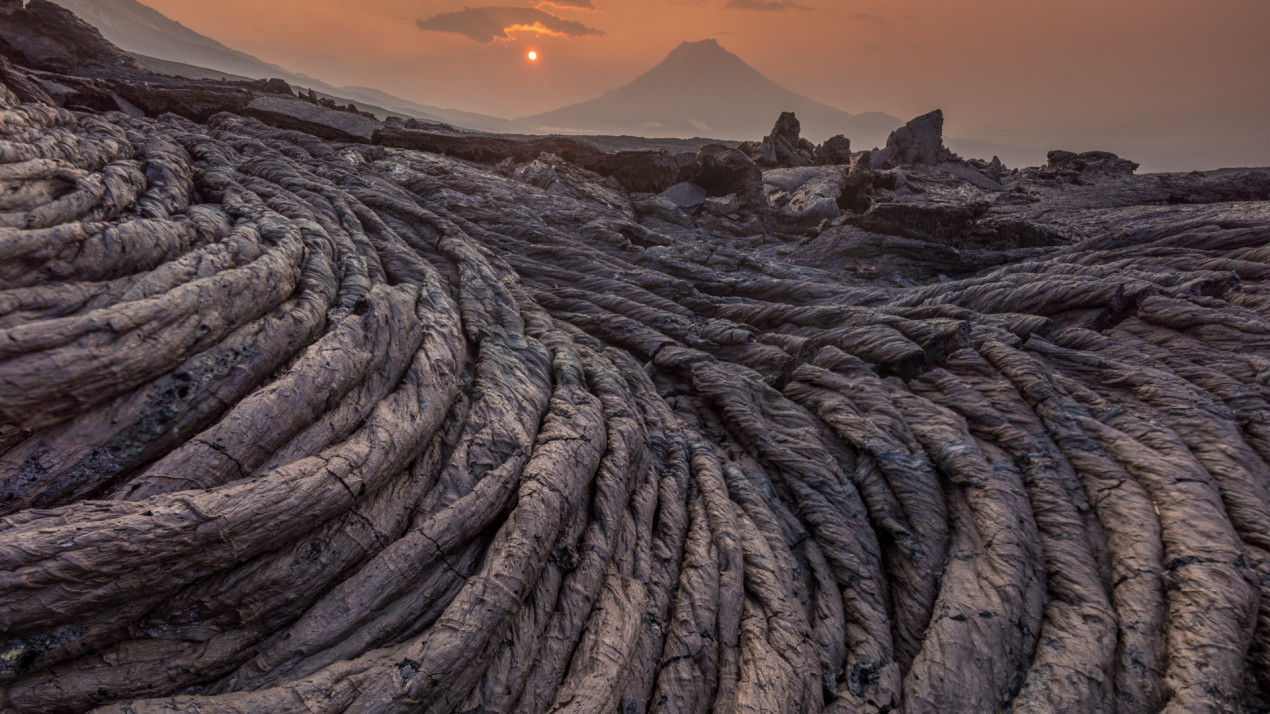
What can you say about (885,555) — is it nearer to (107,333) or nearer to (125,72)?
(107,333)

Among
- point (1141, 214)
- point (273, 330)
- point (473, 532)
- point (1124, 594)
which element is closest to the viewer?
point (473, 532)

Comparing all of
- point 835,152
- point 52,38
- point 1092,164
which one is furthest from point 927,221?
point 52,38

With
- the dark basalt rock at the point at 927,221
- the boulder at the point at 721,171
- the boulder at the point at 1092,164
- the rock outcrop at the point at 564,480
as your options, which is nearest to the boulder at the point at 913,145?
the boulder at the point at 1092,164

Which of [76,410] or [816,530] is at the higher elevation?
[76,410]

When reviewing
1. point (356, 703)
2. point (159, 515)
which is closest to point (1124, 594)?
point (356, 703)

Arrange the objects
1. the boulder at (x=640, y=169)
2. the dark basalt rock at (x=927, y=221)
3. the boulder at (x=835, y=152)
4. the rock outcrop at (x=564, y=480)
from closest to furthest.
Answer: the rock outcrop at (x=564, y=480), the dark basalt rock at (x=927, y=221), the boulder at (x=640, y=169), the boulder at (x=835, y=152)

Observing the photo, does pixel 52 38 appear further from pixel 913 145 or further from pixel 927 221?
pixel 913 145

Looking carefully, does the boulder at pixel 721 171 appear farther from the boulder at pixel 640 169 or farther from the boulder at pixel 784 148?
the boulder at pixel 784 148
